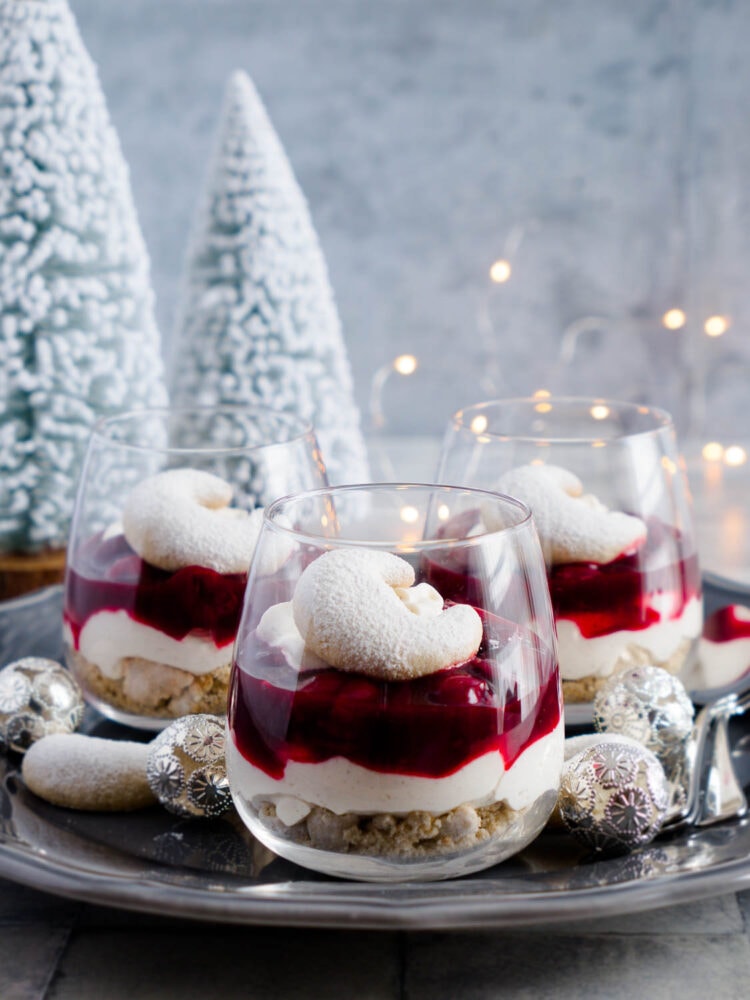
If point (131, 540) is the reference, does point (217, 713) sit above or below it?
below

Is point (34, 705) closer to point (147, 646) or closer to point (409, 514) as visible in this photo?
point (147, 646)

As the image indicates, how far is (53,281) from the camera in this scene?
50.6 inches

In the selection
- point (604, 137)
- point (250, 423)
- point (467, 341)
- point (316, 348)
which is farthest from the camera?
point (467, 341)

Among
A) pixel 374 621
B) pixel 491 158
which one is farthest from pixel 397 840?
pixel 491 158

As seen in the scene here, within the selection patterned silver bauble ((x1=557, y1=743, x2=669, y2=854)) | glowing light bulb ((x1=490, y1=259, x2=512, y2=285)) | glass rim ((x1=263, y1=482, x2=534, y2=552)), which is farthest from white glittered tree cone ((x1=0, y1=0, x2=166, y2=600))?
glowing light bulb ((x1=490, y1=259, x2=512, y2=285))

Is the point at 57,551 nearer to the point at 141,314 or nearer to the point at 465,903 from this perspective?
the point at 141,314

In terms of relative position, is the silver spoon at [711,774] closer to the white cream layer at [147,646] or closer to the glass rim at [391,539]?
the glass rim at [391,539]

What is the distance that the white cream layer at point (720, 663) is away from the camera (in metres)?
0.97

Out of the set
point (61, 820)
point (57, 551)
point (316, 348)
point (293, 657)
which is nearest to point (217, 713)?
point (61, 820)

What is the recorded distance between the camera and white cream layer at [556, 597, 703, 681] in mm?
826

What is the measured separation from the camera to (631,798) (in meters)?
0.67

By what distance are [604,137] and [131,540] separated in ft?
6.88

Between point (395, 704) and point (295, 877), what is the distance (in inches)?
5.6

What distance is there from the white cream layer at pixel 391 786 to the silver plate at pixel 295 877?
0.05 m
